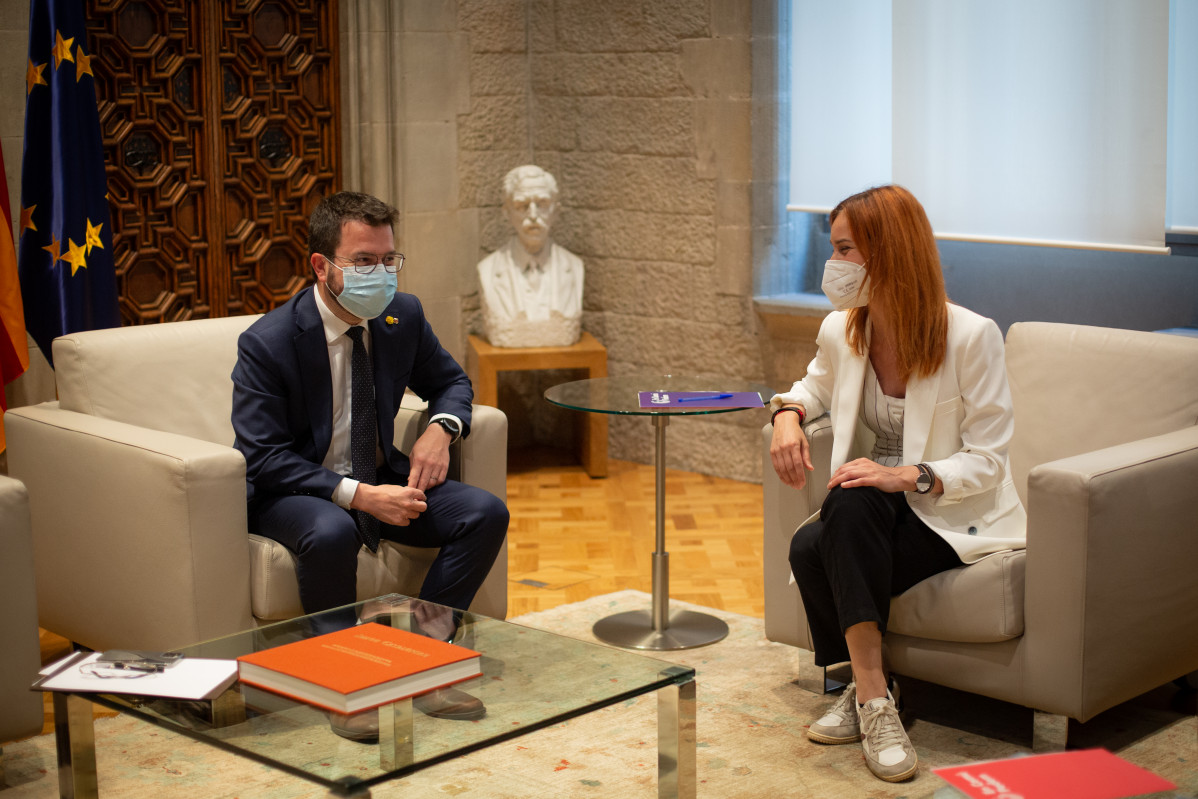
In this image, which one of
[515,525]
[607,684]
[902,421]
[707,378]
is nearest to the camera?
[607,684]

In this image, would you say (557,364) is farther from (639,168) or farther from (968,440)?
(968,440)

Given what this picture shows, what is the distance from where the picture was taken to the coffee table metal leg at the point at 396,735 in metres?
1.91

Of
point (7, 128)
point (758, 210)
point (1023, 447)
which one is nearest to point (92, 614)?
point (7, 128)

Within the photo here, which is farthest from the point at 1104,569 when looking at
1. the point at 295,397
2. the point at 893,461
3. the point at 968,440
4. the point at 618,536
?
the point at 618,536

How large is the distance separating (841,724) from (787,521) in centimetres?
49

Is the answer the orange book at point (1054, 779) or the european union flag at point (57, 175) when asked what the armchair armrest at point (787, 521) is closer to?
the orange book at point (1054, 779)

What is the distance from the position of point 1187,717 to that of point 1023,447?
70cm

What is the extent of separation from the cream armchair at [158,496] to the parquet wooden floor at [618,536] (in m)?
0.33

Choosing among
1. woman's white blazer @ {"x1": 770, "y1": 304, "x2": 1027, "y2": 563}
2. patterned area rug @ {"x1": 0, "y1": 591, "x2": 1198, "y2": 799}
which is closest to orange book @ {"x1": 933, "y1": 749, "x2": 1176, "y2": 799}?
patterned area rug @ {"x1": 0, "y1": 591, "x2": 1198, "y2": 799}

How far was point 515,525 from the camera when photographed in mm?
4816

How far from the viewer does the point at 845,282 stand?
2.93 metres

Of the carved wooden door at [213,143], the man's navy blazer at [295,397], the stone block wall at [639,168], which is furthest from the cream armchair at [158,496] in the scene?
the stone block wall at [639,168]

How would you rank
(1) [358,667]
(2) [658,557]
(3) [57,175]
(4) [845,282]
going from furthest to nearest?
(3) [57,175], (2) [658,557], (4) [845,282], (1) [358,667]

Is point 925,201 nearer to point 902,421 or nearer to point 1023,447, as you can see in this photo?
point 1023,447
